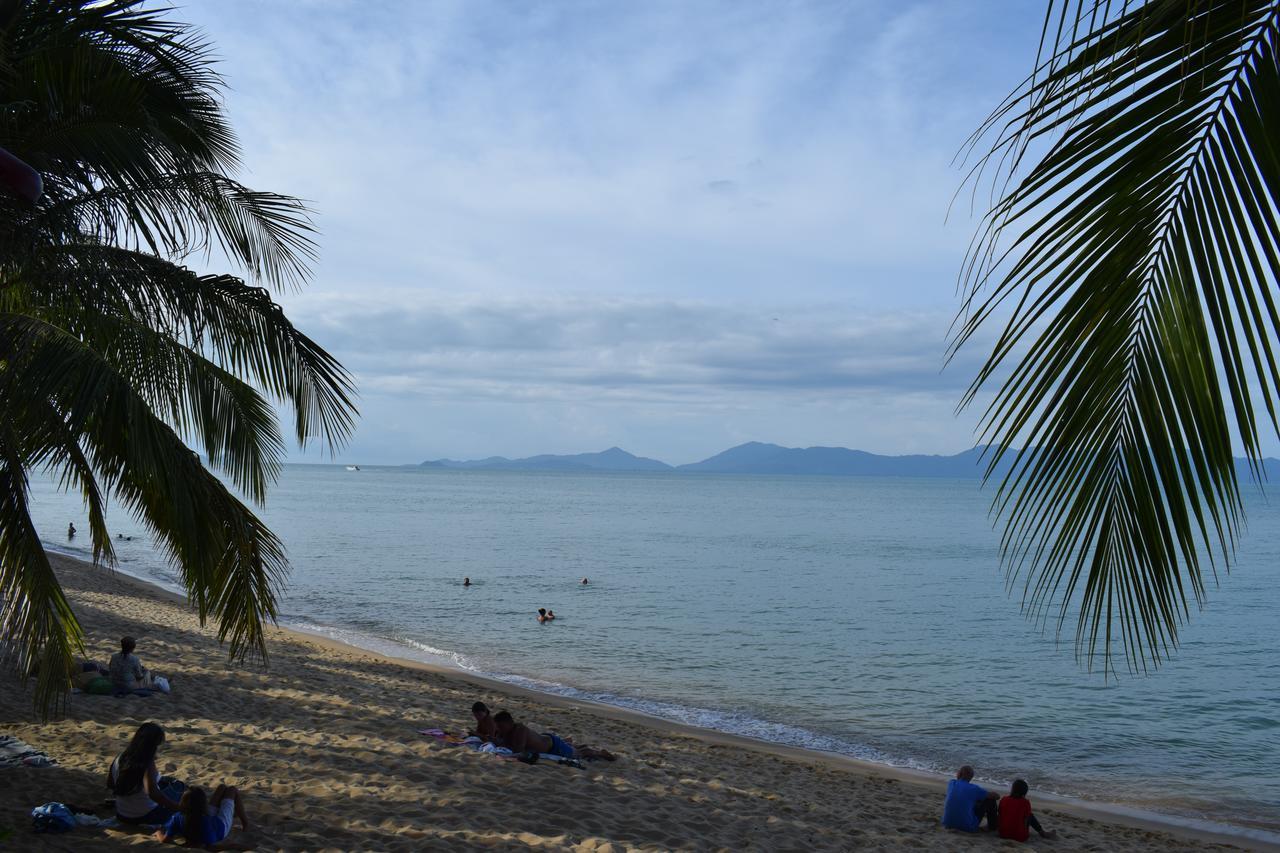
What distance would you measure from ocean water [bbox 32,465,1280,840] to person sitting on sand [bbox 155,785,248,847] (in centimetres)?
1057

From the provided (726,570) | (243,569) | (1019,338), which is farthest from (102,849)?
(726,570)

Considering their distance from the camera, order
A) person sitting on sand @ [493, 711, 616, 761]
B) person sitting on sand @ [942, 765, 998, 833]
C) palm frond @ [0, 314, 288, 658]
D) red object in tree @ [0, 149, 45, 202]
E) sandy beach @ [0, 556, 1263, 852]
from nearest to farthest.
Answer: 1. red object in tree @ [0, 149, 45, 202]
2. palm frond @ [0, 314, 288, 658]
3. sandy beach @ [0, 556, 1263, 852]
4. person sitting on sand @ [942, 765, 998, 833]
5. person sitting on sand @ [493, 711, 616, 761]

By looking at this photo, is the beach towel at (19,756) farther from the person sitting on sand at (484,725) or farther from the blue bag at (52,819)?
the person sitting on sand at (484,725)

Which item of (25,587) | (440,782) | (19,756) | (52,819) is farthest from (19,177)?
(440,782)

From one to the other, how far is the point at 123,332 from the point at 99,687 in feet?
24.0

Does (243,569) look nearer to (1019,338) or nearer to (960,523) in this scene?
(1019,338)

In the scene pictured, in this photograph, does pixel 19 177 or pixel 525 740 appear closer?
pixel 19 177

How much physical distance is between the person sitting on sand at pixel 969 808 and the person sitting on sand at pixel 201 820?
279 inches

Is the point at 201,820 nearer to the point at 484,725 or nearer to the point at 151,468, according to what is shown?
the point at 151,468

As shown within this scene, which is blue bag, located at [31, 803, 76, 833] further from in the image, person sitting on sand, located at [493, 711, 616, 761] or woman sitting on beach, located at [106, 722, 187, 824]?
person sitting on sand, located at [493, 711, 616, 761]

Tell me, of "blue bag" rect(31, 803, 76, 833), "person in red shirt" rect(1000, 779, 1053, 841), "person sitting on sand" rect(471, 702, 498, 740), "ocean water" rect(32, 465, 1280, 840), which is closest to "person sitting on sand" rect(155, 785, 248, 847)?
"blue bag" rect(31, 803, 76, 833)

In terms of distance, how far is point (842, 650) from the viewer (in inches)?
974

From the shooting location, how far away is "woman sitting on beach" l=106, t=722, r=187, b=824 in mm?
7219

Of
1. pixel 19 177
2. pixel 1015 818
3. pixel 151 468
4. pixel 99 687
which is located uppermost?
pixel 19 177
